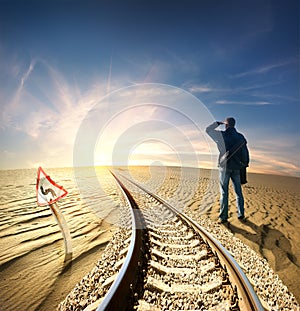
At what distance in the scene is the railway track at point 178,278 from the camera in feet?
8.09

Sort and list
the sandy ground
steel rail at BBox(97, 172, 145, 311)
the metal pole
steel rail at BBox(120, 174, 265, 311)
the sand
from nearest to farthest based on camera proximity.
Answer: steel rail at BBox(97, 172, 145, 311) → steel rail at BBox(120, 174, 265, 311) → the sand → the sandy ground → the metal pole

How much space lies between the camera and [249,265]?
3.74 m

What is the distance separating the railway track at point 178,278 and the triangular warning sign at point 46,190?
1.64 meters

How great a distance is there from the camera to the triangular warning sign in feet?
12.4

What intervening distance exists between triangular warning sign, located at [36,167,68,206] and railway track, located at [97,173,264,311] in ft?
5.39

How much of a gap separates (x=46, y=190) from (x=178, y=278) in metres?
2.71

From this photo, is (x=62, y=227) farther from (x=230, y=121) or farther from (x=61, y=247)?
(x=230, y=121)

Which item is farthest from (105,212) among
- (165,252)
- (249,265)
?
(249,265)

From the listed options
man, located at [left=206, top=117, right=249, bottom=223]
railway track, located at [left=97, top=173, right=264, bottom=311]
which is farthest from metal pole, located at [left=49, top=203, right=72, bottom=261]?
man, located at [left=206, top=117, right=249, bottom=223]

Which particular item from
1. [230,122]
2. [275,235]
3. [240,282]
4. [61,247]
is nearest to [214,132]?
[230,122]

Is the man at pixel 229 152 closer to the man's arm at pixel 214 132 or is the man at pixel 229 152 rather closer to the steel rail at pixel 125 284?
the man's arm at pixel 214 132

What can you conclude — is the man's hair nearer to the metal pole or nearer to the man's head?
the man's head

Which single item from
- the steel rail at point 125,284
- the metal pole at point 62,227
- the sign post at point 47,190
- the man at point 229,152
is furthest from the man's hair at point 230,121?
the metal pole at point 62,227

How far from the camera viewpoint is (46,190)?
3.81 m
